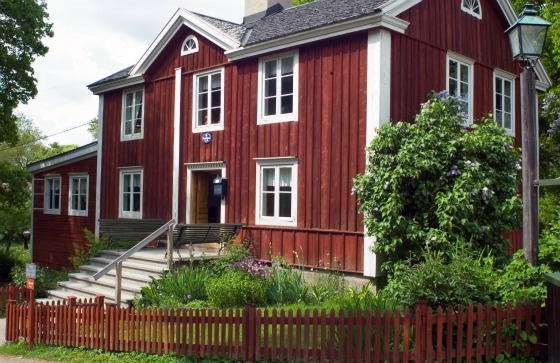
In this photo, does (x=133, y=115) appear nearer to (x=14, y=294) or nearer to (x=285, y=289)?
(x=14, y=294)

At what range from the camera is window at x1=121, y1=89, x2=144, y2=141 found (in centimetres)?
1817

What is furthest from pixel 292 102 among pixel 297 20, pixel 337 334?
pixel 337 334

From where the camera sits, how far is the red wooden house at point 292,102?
481 inches

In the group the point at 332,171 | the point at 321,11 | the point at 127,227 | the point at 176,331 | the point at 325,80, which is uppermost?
the point at 321,11

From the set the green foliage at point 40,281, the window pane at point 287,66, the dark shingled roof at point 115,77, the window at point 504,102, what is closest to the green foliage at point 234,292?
the window pane at point 287,66

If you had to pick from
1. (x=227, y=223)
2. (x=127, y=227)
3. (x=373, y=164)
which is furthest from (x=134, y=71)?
(x=373, y=164)

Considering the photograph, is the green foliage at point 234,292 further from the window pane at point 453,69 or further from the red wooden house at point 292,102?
the window pane at point 453,69

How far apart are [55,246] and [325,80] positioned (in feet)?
42.5

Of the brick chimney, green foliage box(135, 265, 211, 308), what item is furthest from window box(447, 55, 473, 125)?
green foliage box(135, 265, 211, 308)

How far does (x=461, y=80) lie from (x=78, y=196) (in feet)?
44.0

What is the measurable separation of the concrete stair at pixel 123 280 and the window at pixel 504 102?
9.70 m

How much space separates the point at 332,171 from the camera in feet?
41.2

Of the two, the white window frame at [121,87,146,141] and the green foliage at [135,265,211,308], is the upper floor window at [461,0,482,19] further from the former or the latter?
the white window frame at [121,87,146,141]

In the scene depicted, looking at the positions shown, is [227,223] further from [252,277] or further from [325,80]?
[325,80]
